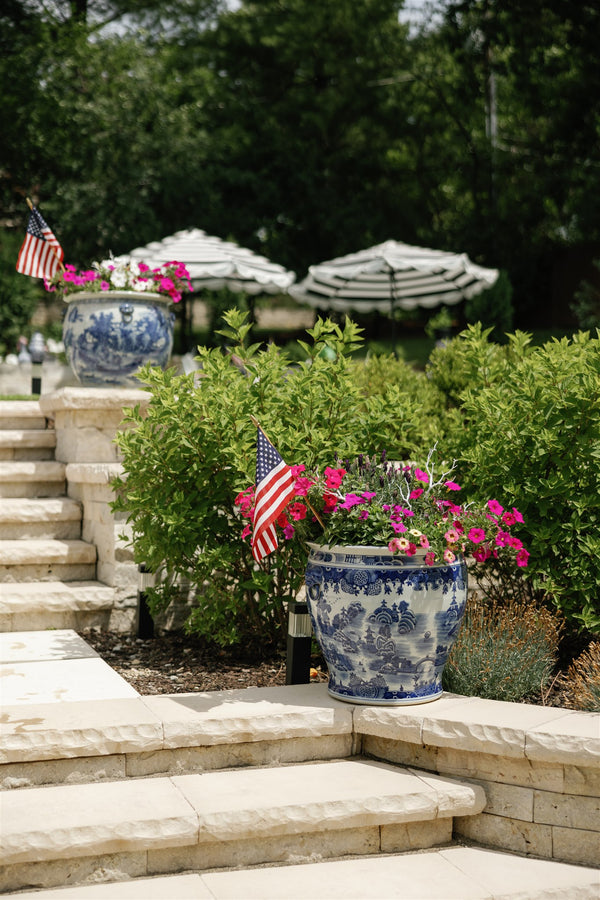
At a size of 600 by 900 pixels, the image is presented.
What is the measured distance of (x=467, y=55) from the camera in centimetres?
1905

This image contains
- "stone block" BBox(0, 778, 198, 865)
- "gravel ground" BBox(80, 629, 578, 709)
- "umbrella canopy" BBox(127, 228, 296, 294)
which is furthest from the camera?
"umbrella canopy" BBox(127, 228, 296, 294)

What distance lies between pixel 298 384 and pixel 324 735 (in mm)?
1794

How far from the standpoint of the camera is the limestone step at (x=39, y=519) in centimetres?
579

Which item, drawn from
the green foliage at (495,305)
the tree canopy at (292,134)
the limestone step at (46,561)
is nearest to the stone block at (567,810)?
the limestone step at (46,561)

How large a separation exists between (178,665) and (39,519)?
1.71m

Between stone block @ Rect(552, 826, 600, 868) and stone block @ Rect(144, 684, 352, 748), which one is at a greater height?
stone block @ Rect(144, 684, 352, 748)

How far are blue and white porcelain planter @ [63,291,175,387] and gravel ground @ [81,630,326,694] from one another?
2134 millimetres

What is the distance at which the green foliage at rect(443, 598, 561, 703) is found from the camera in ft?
13.1

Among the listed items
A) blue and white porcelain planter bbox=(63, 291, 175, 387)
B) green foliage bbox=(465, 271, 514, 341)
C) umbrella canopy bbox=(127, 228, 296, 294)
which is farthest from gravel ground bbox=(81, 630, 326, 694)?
green foliage bbox=(465, 271, 514, 341)

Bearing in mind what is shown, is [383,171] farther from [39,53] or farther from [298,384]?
[298,384]

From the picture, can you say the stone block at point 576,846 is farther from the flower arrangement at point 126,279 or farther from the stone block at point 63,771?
the flower arrangement at point 126,279

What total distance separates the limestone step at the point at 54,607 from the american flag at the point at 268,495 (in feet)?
5.78

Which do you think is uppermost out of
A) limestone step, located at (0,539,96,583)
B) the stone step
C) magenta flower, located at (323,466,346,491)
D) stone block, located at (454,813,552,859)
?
the stone step

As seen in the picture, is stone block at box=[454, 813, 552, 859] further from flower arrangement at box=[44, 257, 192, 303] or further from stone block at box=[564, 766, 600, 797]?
flower arrangement at box=[44, 257, 192, 303]
